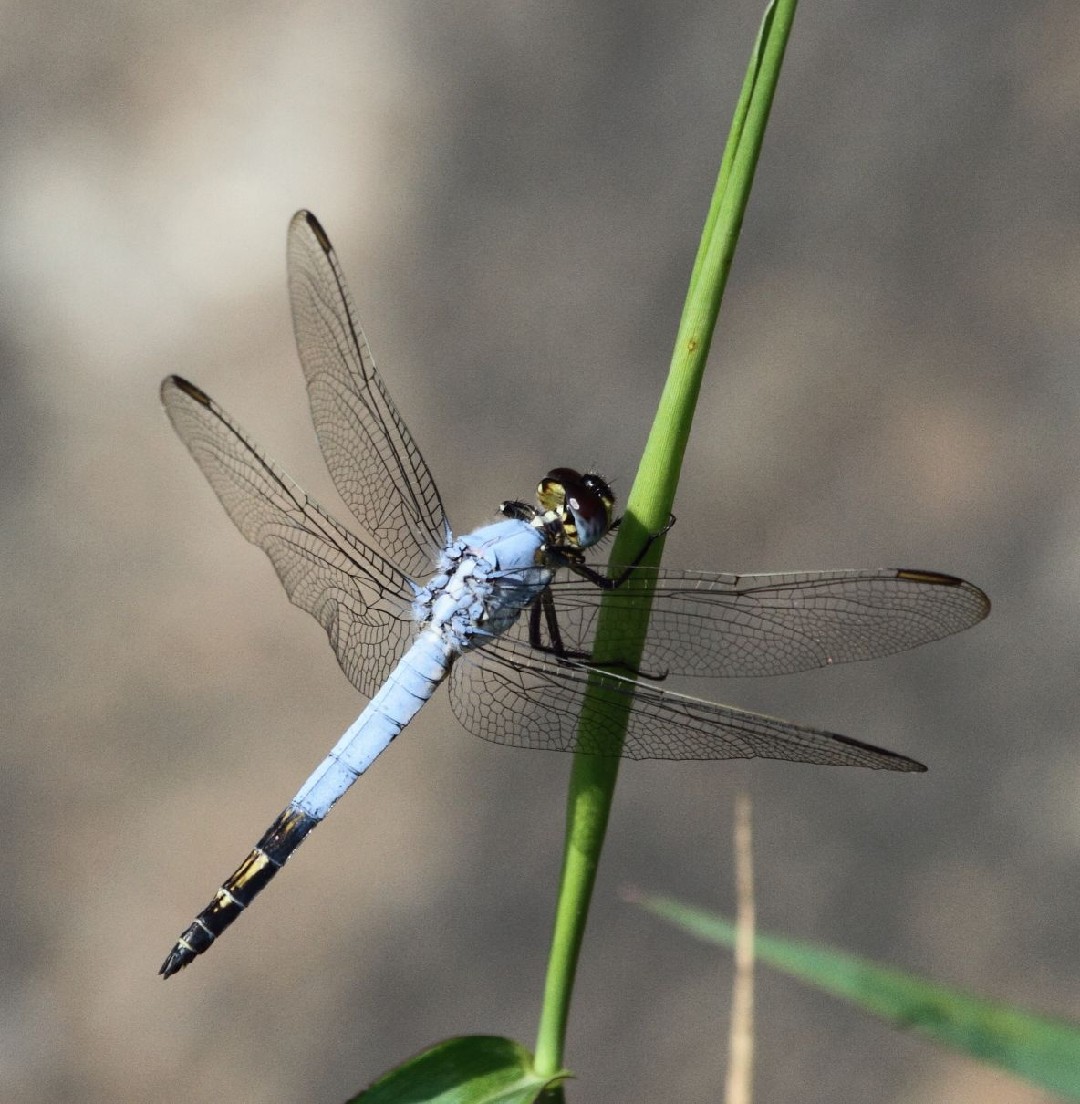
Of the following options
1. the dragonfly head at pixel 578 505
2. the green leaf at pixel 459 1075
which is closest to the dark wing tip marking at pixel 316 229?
the dragonfly head at pixel 578 505

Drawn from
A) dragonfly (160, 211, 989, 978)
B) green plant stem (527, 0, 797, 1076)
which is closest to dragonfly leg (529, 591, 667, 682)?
dragonfly (160, 211, 989, 978)

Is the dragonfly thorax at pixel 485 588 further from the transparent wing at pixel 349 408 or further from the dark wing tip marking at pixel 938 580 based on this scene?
the dark wing tip marking at pixel 938 580

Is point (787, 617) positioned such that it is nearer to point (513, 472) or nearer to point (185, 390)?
point (185, 390)

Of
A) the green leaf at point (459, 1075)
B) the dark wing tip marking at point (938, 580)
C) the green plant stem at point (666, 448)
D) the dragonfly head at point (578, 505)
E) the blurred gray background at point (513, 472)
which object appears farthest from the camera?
the blurred gray background at point (513, 472)

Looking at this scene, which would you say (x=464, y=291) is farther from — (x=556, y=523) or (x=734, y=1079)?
(x=734, y=1079)

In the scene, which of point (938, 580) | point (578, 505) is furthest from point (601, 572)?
point (938, 580)

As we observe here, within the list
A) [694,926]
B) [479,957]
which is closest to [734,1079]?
[694,926]

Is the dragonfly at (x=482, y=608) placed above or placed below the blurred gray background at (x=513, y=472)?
below
